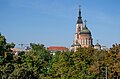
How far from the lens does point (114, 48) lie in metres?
45.9

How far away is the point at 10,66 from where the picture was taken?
126 feet

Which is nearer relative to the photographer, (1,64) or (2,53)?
(1,64)

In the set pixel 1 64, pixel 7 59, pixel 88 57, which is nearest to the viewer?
pixel 1 64

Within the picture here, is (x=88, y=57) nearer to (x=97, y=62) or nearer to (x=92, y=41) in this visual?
(x=97, y=62)

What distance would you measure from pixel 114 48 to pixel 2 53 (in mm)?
13614

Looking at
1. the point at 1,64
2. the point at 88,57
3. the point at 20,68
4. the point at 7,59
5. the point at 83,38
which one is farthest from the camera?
the point at 83,38

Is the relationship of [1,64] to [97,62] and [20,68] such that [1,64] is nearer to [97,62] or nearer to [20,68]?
[20,68]

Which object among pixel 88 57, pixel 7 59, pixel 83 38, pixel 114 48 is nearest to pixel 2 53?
pixel 7 59

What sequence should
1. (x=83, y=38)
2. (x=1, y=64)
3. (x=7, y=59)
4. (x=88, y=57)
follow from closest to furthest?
(x=1, y=64) < (x=7, y=59) < (x=88, y=57) < (x=83, y=38)

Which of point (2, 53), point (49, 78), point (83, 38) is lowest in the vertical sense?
point (49, 78)

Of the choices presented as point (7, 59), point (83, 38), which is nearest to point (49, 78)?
point (7, 59)

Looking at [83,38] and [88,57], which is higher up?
[83,38]

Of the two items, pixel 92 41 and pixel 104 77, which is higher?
pixel 92 41

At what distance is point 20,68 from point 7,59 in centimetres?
707
